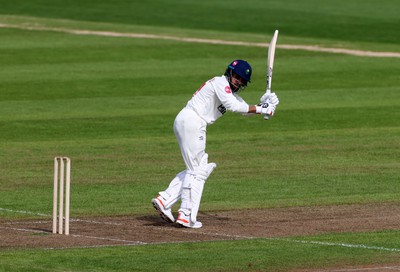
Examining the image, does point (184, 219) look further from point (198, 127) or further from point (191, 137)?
point (198, 127)

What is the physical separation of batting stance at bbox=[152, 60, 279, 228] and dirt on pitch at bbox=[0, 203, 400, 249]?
12.0 inches

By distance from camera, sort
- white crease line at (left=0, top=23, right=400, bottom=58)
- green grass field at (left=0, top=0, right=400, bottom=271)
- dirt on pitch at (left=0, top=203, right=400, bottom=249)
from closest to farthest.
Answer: green grass field at (left=0, top=0, right=400, bottom=271) < dirt on pitch at (left=0, top=203, right=400, bottom=249) < white crease line at (left=0, top=23, right=400, bottom=58)

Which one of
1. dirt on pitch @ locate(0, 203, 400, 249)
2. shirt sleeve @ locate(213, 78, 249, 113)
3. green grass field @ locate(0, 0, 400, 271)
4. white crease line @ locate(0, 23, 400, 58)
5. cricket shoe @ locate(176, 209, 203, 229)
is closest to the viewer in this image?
green grass field @ locate(0, 0, 400, 271)

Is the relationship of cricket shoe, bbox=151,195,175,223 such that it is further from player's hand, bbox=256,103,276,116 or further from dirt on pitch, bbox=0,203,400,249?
player's hand, bbox=256,103,276,116

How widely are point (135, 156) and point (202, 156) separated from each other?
5.53 meters

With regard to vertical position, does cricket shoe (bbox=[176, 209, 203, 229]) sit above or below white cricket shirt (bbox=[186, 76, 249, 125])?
below

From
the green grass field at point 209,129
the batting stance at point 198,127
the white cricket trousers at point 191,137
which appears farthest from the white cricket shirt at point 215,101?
the green grass field at point 209,129

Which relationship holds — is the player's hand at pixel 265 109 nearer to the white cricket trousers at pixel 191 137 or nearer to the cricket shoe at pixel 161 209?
the white cricket trousers at pixel 191 137

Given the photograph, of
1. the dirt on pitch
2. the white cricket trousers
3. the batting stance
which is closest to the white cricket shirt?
the batting stance

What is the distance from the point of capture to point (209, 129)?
23562 millimetres

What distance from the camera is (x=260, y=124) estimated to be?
952 inches

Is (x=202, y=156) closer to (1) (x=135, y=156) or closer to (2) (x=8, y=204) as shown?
(2) (x=8, y=204)

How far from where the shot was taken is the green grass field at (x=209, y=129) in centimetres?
1320

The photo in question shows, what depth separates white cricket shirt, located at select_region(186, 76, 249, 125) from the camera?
1475cm
